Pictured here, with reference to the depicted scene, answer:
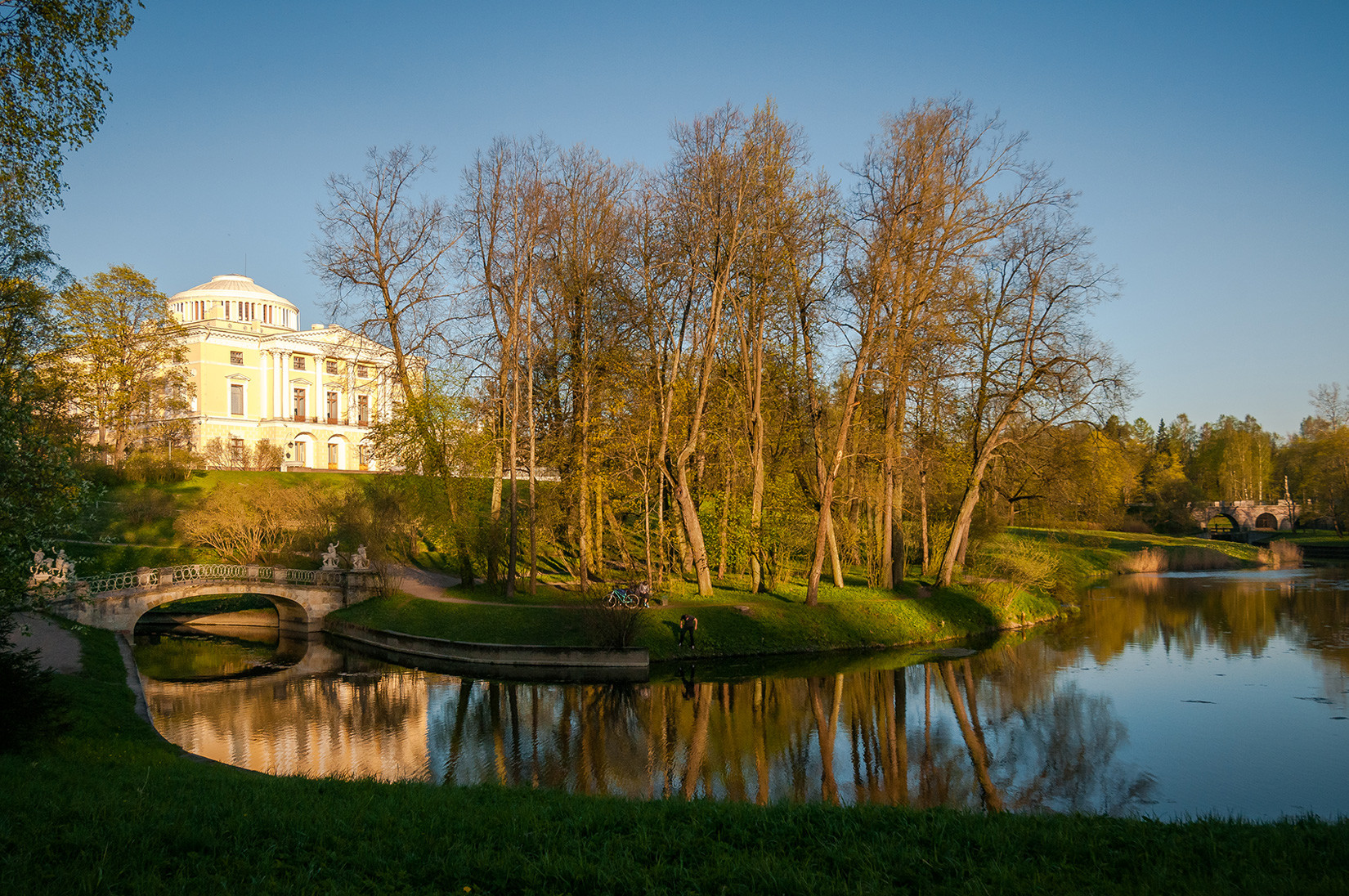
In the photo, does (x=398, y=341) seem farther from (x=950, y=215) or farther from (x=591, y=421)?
(x=950, y=215)

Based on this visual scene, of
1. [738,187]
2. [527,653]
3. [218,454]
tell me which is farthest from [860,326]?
[218,454]

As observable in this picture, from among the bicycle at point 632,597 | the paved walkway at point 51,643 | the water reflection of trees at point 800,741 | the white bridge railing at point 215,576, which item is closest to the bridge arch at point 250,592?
the white bridge railing at point 215,576

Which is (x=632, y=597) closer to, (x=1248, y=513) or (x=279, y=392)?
(x=279, y=392)

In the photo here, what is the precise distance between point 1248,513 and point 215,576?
245 ft

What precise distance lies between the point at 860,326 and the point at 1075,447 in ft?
34.2

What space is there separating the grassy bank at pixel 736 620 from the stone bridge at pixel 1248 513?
50.8m

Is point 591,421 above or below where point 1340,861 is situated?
above

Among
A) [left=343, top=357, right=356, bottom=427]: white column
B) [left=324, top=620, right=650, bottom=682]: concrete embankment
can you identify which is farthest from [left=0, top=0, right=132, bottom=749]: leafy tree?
[left=343, top=357, right=356, bottom=427]: white column

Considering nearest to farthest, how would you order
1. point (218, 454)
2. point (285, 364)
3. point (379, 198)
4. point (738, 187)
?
point (738, 187)
point (379, 198)
point (218, 454)
point (285, 364)

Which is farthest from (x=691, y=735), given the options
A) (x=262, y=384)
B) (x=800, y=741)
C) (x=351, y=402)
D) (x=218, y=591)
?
(x=262, y=384)

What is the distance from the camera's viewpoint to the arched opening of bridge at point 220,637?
23.5m

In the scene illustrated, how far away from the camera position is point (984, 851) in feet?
22.4

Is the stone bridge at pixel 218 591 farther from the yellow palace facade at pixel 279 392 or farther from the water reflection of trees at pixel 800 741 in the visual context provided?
the yellow palace facade at pixel 279 392

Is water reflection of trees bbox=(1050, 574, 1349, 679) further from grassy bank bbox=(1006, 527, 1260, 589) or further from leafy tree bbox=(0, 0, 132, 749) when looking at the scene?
leafy tree bbox=(0, 0, 132, 749)
